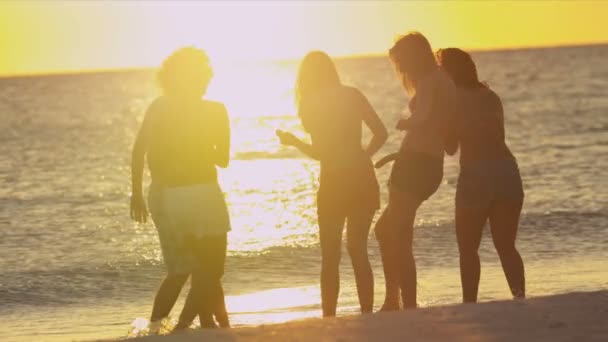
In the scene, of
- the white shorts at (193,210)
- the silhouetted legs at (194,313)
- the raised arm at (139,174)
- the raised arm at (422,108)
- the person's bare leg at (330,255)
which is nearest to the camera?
the raised arm at (139,174)

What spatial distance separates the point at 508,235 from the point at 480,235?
0.17 meters

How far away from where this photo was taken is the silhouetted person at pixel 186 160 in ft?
26.6

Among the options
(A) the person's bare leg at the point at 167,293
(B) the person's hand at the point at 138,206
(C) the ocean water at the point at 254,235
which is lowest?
(C) the ocean water at the point at 254,235

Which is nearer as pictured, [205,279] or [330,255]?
[205,279]

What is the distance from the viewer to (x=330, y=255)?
884cm

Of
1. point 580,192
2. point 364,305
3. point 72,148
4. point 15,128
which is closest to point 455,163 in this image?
point 580,192

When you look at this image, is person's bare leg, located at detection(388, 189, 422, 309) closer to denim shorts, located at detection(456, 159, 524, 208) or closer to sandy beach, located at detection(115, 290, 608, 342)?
denim shorts, located at detection(456, 159, 524, 208)

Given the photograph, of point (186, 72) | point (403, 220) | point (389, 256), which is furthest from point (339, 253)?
point (186, 72)

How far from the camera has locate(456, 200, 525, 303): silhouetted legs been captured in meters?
8.73

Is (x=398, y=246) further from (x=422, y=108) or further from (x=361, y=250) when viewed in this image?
(x=422, y=108)

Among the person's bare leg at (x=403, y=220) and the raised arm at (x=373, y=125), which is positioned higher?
the raised arm at (x=373, y=125)

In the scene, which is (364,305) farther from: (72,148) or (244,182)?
(72,148)

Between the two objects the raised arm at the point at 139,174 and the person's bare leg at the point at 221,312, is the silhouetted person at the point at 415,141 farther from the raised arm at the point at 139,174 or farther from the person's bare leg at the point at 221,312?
the raised arm at the point at 139,174

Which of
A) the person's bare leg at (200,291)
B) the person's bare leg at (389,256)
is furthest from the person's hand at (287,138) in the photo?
the person's bare leg at (200,291)
